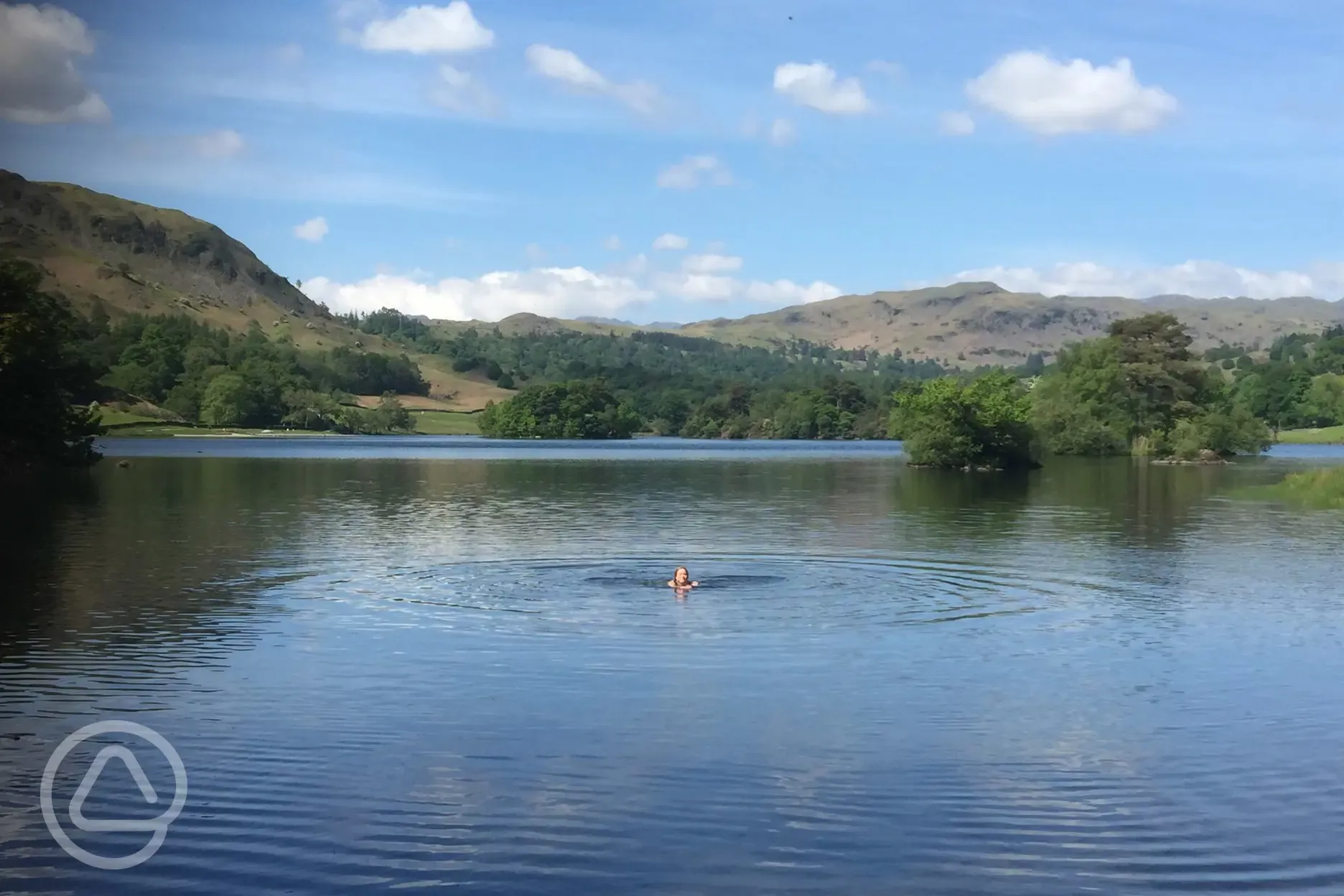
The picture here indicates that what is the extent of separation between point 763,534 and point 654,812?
123 feet

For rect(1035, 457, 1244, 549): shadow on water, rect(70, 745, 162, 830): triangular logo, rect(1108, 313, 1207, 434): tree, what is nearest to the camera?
rect(70, 745, 162, 830): triangular logo

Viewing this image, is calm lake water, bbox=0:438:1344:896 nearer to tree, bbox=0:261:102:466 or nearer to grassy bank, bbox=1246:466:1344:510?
grassy bank, bbox=1246:466:1344:510

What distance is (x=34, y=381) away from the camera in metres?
81.4

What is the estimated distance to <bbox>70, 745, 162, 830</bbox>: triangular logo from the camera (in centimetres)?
1611

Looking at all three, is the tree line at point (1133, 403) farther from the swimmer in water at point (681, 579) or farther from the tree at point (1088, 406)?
the swimmer in water at point (681, 579)

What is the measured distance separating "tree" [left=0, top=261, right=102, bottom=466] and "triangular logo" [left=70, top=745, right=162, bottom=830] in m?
62.4

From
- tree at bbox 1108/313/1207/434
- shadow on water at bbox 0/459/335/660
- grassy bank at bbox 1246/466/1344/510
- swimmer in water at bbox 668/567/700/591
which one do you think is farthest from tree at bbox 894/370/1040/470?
swimmer in water at bbox 668/567/700/591

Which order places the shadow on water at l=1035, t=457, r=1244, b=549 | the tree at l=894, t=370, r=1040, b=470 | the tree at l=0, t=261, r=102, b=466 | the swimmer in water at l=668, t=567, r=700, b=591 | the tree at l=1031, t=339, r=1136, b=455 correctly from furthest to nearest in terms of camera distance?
the tree at l=1031, t=339, r=1136, b=455 < the tree at l=894, t=370, r=1040, b=470 < the tree at l=0, t=261, r=102, b=466 < the shadow on water at l=1035, t=457, r=1244, b=549 < the swimmer in water at l=668, t=567, r=700, b=591

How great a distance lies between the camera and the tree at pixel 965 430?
12725cm

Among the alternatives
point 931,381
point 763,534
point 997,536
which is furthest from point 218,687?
point 931,381

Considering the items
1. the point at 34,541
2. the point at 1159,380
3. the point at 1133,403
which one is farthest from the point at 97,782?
the point at 1159,380

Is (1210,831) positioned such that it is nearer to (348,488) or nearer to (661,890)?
(661,890)

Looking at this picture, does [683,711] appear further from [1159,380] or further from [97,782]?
[1159,380]

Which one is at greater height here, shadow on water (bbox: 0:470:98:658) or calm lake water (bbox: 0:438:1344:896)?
shadow on water (bbox: 0:470:98:658)
